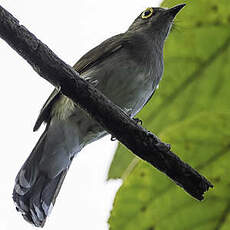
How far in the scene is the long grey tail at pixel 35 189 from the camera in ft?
12.0

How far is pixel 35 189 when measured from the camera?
4086 mm

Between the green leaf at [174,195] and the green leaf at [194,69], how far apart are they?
0.13 metres

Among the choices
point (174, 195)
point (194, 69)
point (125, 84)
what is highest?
point (125, 84)

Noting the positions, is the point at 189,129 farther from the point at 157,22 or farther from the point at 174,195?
the point at 157,22

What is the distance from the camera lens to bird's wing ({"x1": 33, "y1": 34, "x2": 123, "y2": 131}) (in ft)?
14.3

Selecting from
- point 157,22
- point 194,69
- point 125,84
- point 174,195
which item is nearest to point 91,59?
point 125,84

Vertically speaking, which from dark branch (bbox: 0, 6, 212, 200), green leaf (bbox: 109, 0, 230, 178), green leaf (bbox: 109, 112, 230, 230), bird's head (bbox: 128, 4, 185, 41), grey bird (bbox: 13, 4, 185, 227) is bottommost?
green leaf (bbox: 109, 112, 230, 230)

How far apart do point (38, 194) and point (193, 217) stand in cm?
271

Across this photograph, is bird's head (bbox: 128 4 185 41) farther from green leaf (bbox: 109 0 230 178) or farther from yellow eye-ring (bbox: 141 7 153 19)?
green leaf (bbox: 109 0 230 178)

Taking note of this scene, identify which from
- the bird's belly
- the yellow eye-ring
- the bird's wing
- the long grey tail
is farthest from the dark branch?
the yellow eye-ring

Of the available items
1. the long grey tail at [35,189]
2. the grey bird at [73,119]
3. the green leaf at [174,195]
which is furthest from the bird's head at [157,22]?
the green leaf at [174,195]

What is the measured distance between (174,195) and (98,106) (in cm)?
56

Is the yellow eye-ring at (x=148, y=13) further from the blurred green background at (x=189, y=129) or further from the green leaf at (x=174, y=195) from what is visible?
the green leaf at (x=174, y=195)

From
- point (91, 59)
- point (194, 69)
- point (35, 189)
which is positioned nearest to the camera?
point (194, 69)
